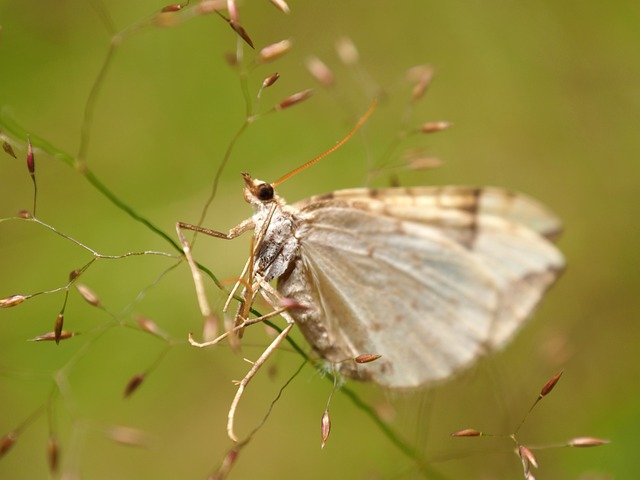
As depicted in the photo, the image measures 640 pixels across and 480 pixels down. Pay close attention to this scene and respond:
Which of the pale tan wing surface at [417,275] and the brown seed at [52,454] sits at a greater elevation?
the brown seed at [52,454]

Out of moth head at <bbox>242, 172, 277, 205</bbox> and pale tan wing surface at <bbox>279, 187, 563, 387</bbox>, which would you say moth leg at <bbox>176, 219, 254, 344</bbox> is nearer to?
moth head at <bbox>242, 172, 277, 205</bbox>

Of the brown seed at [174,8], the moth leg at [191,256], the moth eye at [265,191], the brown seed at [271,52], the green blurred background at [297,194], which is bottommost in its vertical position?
the green blurred background at [297,194]

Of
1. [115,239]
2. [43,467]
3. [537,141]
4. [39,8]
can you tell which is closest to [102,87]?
[39,8]

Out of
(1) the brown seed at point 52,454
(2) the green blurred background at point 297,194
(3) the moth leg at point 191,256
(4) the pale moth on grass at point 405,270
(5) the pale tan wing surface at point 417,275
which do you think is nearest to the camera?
(3) the moth leg at point 191,256

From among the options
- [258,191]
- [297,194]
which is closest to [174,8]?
[258,191]

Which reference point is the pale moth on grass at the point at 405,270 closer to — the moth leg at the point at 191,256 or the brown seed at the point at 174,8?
the moth leg at the point at 191,256

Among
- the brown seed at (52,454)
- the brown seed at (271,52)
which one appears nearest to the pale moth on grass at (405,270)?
the brown seed at (271,52)

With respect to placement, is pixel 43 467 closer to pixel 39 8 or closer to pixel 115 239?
pixel 115 239
